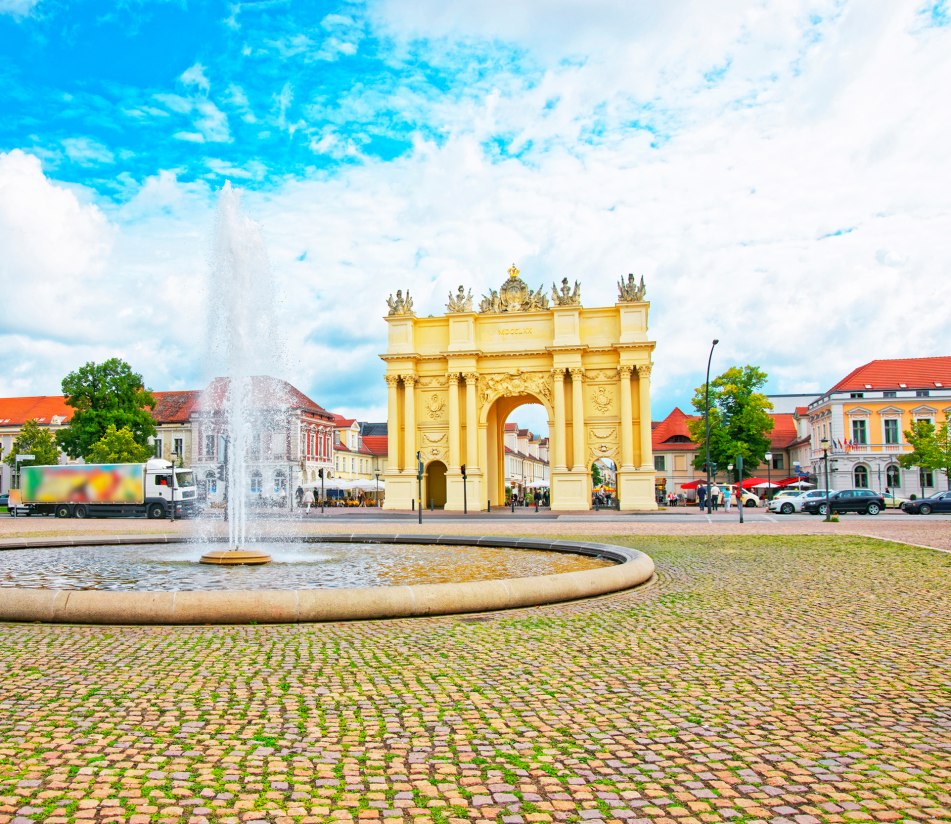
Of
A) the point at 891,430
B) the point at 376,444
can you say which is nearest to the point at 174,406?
the point at 376,444

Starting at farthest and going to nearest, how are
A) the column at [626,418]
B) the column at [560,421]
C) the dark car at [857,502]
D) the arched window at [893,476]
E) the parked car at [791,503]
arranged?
the arched window at [893,476] < the column at [560,421] < the column at [626,418] < the parked car at [791,503] < the dark car at [857,502]

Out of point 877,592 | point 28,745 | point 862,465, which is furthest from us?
point 862,465

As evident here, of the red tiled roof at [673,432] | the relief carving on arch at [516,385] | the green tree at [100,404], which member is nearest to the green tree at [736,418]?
the red tiled roof at [673,432]

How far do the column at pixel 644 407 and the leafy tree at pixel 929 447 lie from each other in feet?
82.0

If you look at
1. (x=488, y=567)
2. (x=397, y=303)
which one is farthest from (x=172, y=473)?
(x=488, y=567)

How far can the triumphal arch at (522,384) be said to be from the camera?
2121 inches

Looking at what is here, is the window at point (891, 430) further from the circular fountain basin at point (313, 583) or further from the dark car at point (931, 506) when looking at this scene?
the circular fountain basin at point (313, 583)

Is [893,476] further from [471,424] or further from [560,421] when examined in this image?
[471,424]

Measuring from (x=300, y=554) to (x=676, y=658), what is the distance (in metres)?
10.7

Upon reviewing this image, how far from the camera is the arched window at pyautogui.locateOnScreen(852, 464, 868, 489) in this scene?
73.9 metres

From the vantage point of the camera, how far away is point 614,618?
9703 millimetres

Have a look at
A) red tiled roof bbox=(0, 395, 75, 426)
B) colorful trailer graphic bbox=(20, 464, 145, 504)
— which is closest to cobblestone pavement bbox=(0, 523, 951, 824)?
colorful trailer graphic bbox=(20, 464, 145, 504)

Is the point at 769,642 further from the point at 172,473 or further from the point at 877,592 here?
the point at 172,473

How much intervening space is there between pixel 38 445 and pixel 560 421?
48710mm
